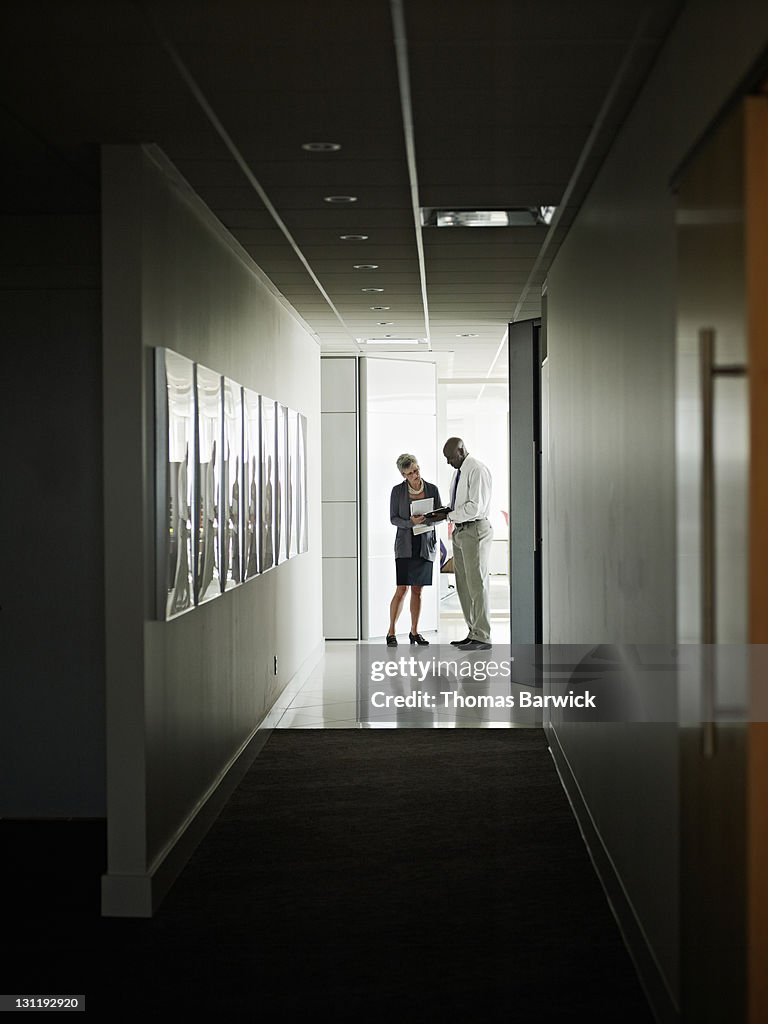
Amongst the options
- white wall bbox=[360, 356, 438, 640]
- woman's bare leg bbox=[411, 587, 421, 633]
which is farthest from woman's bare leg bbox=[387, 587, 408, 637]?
white wall bbox=[360, 356, 438, 640]

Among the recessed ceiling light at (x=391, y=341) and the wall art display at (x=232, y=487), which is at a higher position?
the recessed ceiling light at (x=391, y=341)

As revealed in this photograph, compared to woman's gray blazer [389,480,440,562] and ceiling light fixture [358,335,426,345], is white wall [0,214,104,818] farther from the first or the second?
woman's gray blazer [389,480,440,562]

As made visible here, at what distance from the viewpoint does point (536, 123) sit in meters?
4.52

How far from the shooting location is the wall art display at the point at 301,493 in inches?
384

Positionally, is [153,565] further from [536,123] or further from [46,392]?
[536,123]

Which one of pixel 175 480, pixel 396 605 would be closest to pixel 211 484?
pixel 175 480

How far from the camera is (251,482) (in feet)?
23.9

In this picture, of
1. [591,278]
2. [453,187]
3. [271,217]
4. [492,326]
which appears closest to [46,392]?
[271,217]

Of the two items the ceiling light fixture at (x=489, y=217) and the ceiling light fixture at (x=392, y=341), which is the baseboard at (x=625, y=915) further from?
the ceiling light fixture at (x=392, y=341)

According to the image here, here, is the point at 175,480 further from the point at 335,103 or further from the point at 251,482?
the point at 251,482

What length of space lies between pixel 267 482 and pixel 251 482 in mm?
708

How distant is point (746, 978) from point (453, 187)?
3818 millimetres

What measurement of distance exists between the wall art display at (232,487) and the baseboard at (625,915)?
2.10 metres

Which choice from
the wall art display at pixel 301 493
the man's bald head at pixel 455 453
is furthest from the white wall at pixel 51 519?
the man's bald head at pixel 455 453
